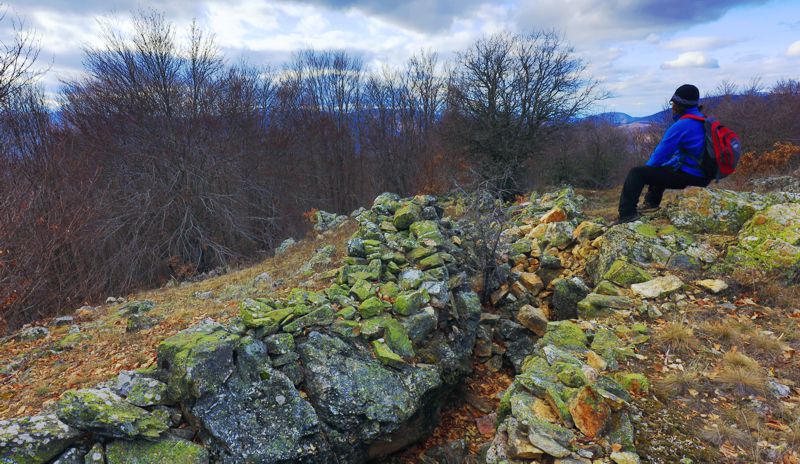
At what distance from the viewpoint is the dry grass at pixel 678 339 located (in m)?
3.72

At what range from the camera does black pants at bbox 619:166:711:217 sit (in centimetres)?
513

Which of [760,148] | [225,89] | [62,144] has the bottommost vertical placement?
[760,148]

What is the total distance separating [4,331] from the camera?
20.9 feet

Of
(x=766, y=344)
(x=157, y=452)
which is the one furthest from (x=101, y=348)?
(x=766, y=344)

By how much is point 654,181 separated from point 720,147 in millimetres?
835

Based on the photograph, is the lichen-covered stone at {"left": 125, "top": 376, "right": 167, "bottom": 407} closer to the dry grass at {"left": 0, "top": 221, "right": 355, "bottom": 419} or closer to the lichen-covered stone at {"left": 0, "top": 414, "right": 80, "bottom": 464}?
the lichen-covered stone at {"left": 0, "top": 414, "right": 80, "bottom": 464}

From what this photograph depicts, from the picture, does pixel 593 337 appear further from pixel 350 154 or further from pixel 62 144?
pixel 350 154

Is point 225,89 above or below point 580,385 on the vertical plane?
above

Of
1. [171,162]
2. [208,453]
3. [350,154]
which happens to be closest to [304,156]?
[350,154]

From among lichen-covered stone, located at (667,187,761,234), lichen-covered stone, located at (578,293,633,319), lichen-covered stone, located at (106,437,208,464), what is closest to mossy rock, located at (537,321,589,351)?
lichen-covered stone, located at (578,293,633,319)

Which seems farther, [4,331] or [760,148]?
[760,148]

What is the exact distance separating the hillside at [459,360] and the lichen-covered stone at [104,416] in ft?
0.05

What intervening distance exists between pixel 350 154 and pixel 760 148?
2115 cm

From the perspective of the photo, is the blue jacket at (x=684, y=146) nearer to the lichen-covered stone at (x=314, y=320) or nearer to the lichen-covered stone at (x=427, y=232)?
the lichen-covered stone at (x=427, y=232)
